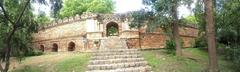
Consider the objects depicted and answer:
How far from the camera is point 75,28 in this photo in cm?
1964

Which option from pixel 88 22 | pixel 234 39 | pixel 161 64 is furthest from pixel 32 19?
pixel 234 39

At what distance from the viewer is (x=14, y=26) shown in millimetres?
11344

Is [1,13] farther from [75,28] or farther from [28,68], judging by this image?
[75,28]

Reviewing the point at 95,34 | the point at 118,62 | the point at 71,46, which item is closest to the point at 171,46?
the point at 118,62

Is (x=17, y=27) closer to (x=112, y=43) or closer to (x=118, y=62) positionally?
(x=118, y=62)

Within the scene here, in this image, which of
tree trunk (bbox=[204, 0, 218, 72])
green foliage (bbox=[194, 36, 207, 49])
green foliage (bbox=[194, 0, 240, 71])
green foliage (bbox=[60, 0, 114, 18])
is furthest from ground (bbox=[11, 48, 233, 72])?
green foliage (bbox=[60, 0, 114, 18])

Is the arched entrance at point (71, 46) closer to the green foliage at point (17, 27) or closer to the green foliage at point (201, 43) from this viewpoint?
the green foliage at point (17, 27)

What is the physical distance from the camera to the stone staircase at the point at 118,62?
489 inches

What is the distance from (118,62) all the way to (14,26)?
4.14 metres

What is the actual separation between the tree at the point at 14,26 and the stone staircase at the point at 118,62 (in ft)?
8.84

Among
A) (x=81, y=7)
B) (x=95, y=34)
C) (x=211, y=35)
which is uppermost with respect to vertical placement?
(x=81, y=7)

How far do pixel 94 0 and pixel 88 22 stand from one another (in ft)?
55.2

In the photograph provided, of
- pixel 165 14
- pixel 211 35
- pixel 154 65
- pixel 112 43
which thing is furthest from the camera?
pixel 112 43

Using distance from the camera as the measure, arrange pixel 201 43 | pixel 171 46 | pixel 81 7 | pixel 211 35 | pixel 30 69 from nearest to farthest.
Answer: pixel 211 35, pixel 30 69, pixel 171 46, pixel 201 43, pixel 81 7
